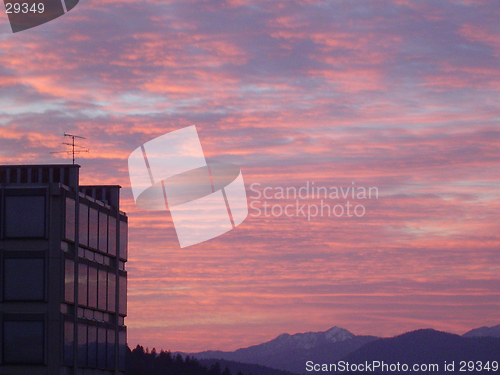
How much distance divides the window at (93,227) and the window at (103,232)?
1024mm

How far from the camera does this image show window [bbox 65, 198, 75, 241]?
6519 centimetres

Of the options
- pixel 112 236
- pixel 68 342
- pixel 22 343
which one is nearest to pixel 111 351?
pixel 112 236

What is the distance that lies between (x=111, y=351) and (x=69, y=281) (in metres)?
14.2

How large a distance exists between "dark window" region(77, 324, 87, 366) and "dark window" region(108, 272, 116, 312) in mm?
7768

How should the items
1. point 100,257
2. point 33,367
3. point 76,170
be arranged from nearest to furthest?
point 33,367
point 76,170
point 100,257

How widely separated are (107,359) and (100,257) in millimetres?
9054

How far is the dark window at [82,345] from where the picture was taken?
68250 millimetres

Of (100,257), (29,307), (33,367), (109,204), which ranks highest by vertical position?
(109,204)

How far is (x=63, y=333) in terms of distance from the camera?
211ft

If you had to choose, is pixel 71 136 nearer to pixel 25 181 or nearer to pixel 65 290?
pixel 25 181

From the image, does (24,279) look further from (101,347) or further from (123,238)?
(123,238)

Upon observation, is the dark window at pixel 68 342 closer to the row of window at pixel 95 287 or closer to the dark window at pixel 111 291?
the row of window at pixel 95 287

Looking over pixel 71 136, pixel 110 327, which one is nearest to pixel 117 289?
pixel 110 327

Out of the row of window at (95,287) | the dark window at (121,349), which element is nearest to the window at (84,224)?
the row of window at (95,287)
